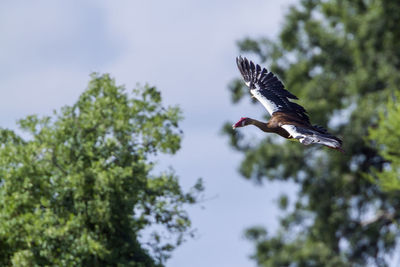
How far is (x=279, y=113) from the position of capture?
12383 mm

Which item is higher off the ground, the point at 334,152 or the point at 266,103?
the point at 334,152

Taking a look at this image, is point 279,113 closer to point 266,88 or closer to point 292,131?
point 292,131

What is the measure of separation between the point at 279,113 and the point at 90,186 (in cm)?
730

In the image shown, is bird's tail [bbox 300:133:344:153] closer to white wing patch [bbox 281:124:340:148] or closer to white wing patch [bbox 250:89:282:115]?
white wing patch [bbox 281:124:340:148]

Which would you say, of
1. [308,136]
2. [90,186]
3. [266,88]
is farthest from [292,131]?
[90,186]

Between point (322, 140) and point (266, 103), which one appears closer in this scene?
point (322, 140)

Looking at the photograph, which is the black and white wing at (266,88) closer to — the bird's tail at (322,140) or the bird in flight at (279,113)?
the bird in flight at (279,113)

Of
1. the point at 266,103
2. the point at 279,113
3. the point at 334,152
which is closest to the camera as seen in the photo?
the point at 279,113

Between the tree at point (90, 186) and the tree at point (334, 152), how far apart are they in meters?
13.6

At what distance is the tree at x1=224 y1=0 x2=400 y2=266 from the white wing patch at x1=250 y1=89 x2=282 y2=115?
62.2ft

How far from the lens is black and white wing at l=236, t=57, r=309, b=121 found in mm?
13070

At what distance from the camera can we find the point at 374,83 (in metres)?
33.1

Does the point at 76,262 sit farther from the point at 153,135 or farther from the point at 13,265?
the point at 153,135

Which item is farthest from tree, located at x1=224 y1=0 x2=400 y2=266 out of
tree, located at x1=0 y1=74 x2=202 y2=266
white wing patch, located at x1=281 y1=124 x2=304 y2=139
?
white wing patch, located at x1=281 y1=124 x2=304 y2=139
